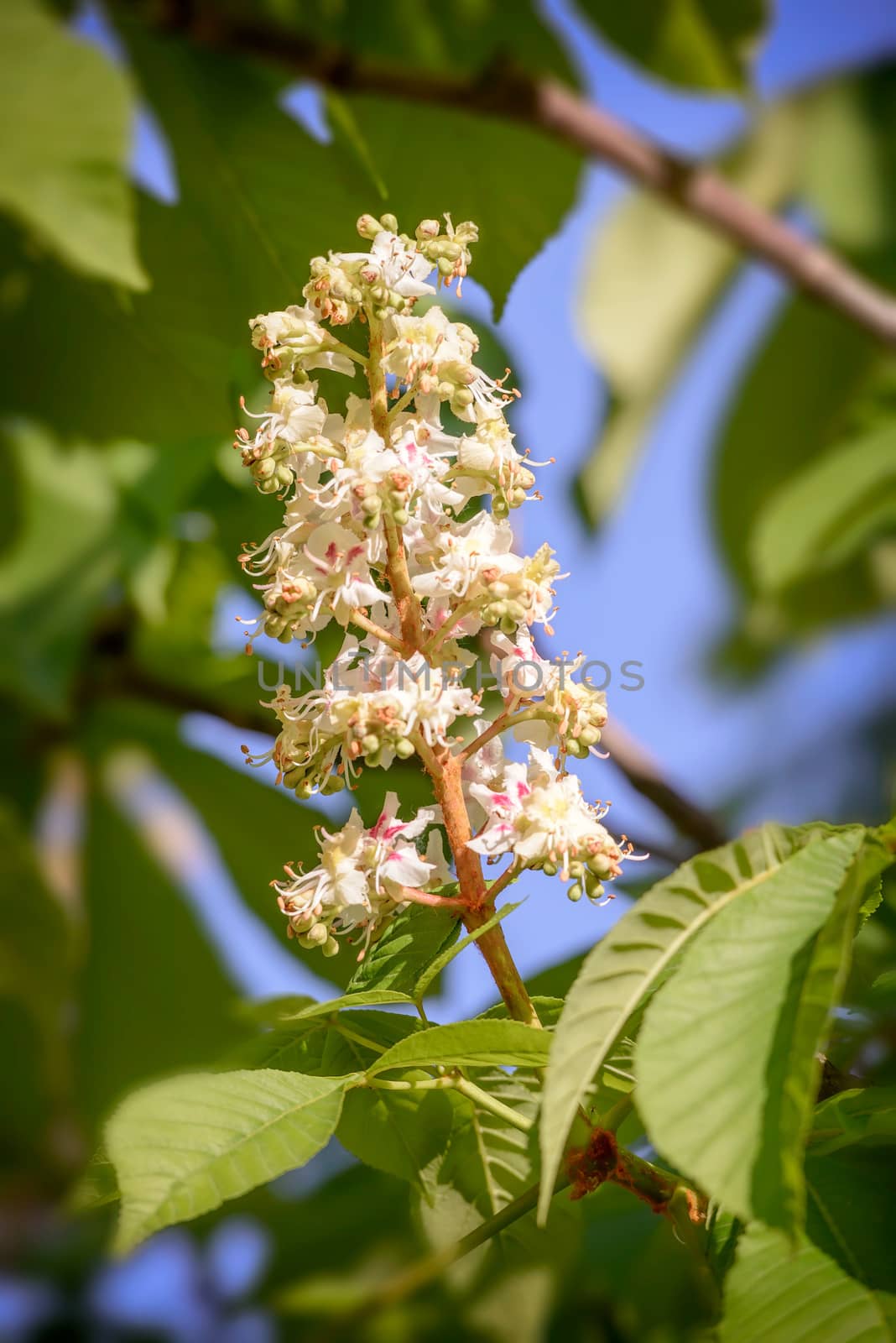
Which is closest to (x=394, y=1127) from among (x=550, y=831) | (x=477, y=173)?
(x=550, y=831)

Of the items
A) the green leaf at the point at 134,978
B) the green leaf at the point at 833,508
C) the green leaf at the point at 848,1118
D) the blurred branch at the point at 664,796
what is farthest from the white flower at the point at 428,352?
the green leaf at the point at 134,978

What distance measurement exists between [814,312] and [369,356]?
4.29 ft

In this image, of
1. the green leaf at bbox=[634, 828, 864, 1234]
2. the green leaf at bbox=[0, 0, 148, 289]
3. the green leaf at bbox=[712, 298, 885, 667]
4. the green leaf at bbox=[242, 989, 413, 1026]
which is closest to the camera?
the green leaf at bbox=[634, 828, 864, 1234]

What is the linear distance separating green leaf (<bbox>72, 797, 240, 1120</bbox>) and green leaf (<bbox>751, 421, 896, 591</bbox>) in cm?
85

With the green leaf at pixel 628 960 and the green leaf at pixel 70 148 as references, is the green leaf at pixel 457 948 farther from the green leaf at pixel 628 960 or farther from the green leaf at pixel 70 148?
the green leaf at pixel 70 148

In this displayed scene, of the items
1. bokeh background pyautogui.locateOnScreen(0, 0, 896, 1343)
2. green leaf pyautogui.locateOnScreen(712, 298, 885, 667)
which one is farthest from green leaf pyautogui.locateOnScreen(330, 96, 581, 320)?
green leaf pyautogui.locateOnScreen(712, 298, 885, 667)

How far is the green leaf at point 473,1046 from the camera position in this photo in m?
0.41

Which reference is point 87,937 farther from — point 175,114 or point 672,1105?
point 672,1105

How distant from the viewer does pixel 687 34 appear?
0.87 meters

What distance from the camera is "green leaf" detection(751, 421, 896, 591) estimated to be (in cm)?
102

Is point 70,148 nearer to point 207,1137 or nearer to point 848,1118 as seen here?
point 207,1137

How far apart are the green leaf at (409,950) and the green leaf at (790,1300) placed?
0.16 metres

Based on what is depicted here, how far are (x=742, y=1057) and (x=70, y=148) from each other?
53 centimetres

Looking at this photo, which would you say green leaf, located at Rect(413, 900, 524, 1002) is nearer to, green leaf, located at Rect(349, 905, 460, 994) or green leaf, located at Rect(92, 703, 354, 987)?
green leaf, located at Rect(349, 905, 460, 994)
